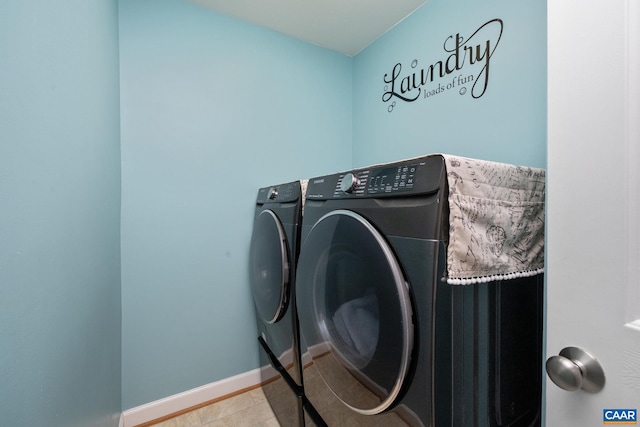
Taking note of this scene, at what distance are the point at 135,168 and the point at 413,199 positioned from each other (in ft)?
4.97

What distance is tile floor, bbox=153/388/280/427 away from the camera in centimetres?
146

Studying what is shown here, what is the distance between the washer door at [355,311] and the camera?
24.9 inches

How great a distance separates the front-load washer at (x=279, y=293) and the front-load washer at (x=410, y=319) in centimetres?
27

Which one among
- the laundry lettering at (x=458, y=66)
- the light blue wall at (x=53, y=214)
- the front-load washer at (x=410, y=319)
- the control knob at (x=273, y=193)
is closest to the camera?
the light blue wall at (x=53, y=214)

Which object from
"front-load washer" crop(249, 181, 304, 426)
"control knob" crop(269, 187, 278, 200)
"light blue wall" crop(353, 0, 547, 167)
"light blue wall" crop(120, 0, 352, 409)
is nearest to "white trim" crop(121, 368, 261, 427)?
"light blue wall" crop(120, 0, 352, 409)

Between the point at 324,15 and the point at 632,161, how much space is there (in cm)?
178

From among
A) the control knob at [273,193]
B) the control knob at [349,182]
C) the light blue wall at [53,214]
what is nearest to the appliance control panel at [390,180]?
the control knob at [349,182]

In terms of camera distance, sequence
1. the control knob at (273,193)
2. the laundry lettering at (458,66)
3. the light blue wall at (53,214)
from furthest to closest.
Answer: the control knob at (273,193)
the laundry lettering at (458,66)
the light blue wall at (53,214)

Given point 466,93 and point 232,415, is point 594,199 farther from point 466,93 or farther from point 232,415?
point 232,415

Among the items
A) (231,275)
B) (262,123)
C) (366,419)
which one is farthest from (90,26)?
(366,419)

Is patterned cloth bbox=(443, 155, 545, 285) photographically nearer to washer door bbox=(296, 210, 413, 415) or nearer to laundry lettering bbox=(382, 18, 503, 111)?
washer door bbox=(296, 210, 413, 415)

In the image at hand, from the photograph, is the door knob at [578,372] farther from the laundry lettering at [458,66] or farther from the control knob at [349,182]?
the laundry lettering at [458,66]

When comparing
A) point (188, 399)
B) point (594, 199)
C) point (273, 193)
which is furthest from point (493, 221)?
point (188, 399)

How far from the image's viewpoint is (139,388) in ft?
4.78
